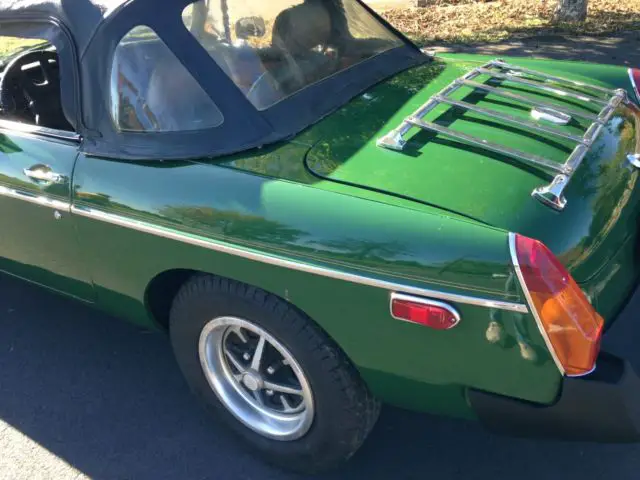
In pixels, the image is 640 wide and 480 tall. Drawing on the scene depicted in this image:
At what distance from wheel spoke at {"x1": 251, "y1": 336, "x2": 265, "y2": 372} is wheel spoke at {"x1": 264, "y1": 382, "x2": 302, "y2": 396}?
78 mm

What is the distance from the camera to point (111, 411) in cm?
297

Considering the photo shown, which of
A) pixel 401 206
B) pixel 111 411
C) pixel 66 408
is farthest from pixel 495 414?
pixel 66 408

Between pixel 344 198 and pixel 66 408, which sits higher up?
pixel 344 198

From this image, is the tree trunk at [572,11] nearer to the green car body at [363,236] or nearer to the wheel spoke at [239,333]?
the green car body at [363,236]

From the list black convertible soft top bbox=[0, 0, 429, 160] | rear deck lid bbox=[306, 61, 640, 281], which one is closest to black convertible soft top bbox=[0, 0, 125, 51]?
black convertible soft top bbox=[0, 0, 429, 160]

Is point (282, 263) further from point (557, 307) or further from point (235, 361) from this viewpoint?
point (557, 307)

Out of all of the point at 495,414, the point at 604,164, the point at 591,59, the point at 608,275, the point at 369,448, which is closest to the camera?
the point at 495,414

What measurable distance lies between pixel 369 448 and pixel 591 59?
18.0ft

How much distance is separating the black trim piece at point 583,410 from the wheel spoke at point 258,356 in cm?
80

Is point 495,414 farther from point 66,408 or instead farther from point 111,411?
point 66,408

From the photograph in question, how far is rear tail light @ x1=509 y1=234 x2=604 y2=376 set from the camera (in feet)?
6.17

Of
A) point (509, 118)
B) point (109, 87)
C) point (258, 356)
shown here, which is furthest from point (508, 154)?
point (109, 87)

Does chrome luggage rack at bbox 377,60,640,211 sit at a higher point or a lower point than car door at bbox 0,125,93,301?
higher

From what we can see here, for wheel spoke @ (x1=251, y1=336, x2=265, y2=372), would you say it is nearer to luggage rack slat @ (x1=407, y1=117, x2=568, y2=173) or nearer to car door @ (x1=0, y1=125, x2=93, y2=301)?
car door @ (x1=0, y1=125, x2=93, y2=301)
